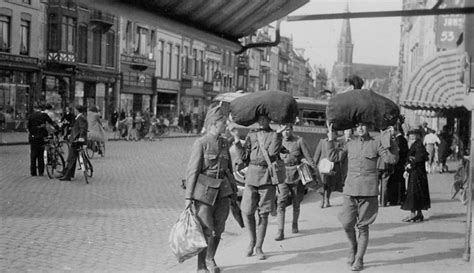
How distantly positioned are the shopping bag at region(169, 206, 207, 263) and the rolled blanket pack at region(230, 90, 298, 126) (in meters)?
2.82

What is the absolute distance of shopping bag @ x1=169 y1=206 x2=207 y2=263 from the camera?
19.0 feet

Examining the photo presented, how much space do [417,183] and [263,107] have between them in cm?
355

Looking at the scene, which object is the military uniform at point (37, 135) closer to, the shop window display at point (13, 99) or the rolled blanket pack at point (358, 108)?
the rolled blanket pack at point (358, 108)

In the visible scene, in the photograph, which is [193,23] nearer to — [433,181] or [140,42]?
[433,181]

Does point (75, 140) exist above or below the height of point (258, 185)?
above

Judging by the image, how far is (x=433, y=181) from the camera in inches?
715

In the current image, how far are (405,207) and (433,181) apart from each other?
848cm

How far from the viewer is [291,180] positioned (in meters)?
8.92

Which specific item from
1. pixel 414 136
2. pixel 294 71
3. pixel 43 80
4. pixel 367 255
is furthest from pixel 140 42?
pixel 294 71

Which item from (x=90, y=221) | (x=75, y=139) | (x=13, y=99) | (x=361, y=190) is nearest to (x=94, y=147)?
(x=75, y=139)

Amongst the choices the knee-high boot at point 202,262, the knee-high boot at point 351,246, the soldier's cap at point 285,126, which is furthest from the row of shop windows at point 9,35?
the knee-high boot at point 351,246

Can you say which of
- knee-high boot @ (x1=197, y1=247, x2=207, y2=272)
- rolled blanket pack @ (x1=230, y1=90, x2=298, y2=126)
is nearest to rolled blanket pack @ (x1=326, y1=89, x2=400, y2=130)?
rolled blanket pack @ (x1=230, y1=90, x2=298, y2=126)

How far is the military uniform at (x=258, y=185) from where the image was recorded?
23.5 ft

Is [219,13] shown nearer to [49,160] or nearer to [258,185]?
[258,185]
